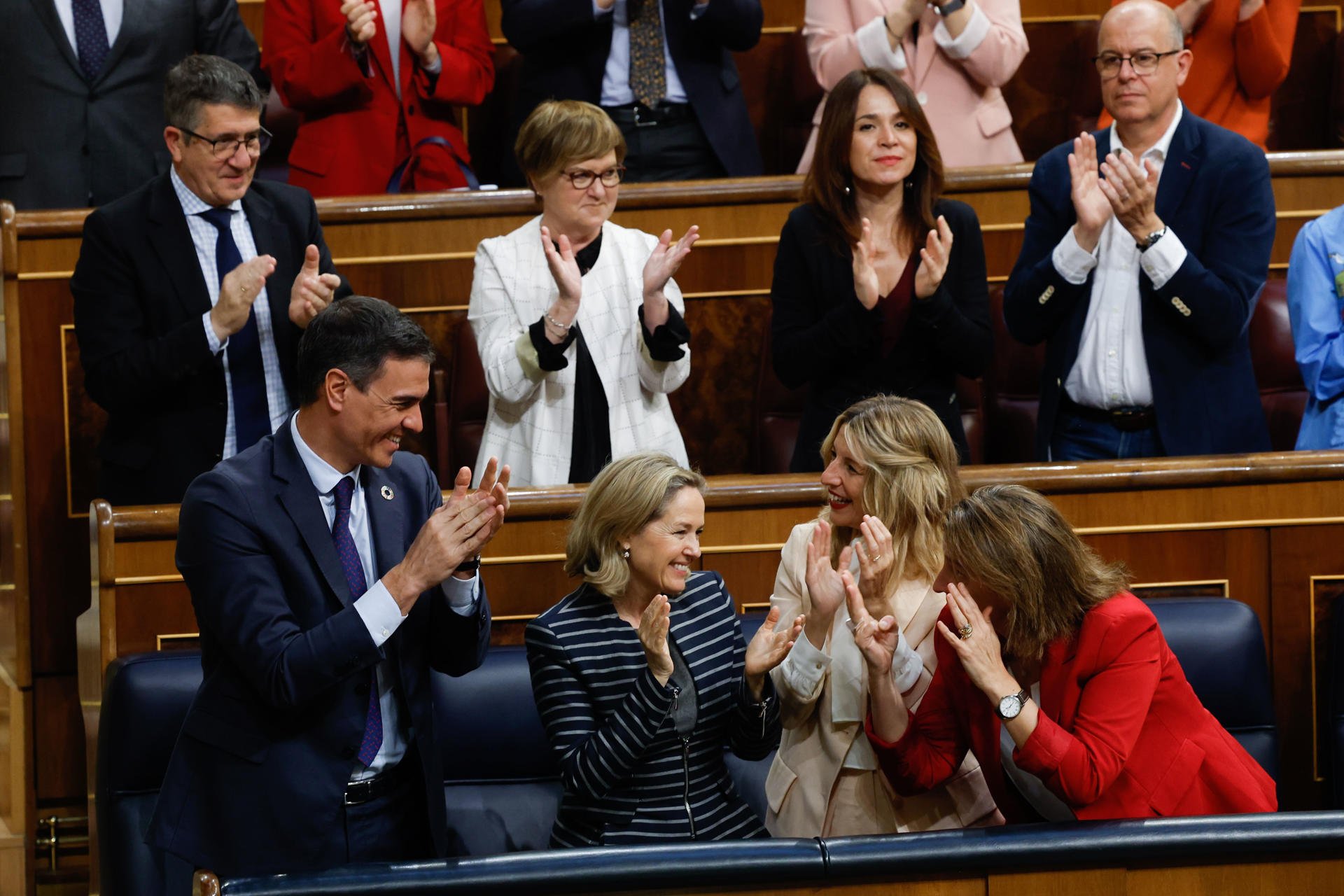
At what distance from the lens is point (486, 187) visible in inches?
128

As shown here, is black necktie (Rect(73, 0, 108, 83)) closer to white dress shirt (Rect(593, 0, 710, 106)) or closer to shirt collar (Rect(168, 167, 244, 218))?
shirt collar (Rect(168, 167, 244, 218))

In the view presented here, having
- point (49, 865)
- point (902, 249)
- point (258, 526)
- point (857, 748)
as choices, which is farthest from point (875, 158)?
point (49, 865)

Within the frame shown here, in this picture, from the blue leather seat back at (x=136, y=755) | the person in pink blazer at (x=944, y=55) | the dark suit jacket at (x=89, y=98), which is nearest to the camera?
the blue leather seat back at (x=136, y=755)

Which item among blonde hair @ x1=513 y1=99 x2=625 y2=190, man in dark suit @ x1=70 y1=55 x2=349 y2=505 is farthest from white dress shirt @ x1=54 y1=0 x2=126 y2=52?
blonde hair @ x1=513 y1=99 x2=625 y2=190

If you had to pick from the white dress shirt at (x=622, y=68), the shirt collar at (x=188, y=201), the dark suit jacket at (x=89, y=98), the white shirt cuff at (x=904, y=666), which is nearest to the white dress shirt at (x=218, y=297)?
the shirt collar at (x=188, y=201)

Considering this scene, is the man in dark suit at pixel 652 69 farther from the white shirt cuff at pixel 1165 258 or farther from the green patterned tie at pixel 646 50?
the white shirt cuff at pixel 1165 258

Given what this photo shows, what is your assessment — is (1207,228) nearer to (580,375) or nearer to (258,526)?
(580,375)

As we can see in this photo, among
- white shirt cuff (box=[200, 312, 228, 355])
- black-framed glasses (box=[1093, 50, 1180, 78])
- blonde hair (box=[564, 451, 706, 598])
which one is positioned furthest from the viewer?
black-framed glasses (box=[1093, 50, 1180, 78])

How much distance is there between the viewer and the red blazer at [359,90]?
328cm

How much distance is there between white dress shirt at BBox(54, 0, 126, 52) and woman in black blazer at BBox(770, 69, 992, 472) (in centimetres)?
145

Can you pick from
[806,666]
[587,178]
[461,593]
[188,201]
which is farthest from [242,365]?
[806,666]

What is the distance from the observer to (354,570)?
1780 millimetres

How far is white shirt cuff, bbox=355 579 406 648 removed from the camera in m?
1.65

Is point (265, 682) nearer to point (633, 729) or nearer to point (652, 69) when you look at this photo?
point (633, 729)
